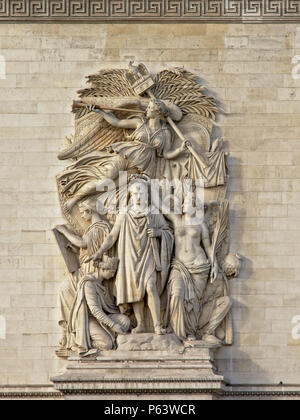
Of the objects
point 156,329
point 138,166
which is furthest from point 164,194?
point 156,329

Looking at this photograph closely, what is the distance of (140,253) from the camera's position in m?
19.6

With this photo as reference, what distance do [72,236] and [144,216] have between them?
1042mm

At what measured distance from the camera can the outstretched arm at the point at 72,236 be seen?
64.9ft

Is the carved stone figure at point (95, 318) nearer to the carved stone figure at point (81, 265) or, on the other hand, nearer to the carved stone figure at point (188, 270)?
the carved stone figure at point (81, 265)

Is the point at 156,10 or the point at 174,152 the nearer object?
the point at 174,152

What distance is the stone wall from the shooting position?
65.1 ft

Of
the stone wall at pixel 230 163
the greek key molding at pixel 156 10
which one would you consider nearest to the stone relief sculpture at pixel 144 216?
the stone wall at pixel 230 163

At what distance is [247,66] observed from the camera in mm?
20359

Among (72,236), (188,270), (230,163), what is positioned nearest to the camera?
(188,270)

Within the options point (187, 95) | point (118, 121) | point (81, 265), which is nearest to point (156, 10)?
point (187, 95)

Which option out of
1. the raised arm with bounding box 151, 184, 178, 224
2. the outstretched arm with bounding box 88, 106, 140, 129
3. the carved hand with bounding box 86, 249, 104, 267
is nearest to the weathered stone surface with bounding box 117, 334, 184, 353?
the carved hand with bounding box 86, 249, 104, 267

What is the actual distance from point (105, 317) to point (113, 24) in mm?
4184

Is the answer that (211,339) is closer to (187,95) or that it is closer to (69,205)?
(69,205)
